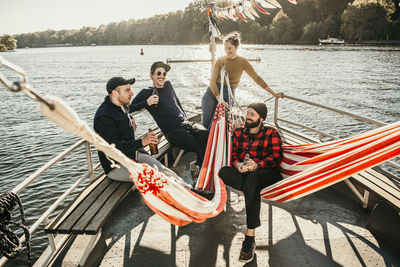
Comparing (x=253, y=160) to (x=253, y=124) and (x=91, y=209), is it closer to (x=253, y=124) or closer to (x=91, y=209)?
(x=253, y=124)

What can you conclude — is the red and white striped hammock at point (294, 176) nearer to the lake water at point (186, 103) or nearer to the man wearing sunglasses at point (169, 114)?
the man wearing sunglasses at point (169, 114)

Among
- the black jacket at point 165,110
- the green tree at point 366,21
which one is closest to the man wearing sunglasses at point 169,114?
the black jacket at point 165,110

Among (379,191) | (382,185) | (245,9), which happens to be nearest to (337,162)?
(379,191)

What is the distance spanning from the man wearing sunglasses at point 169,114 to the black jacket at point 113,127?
2.35 feet

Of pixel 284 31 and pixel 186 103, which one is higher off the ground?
pixel 284 31

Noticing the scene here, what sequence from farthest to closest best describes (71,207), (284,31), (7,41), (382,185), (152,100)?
1. (7,41)
2. (284,31)
3. (152,100)
4. (382,185)
5. (71,207)

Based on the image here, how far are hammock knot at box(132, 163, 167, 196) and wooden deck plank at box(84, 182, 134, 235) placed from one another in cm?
49

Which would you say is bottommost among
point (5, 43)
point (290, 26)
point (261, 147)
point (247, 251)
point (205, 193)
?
point (247, 251)

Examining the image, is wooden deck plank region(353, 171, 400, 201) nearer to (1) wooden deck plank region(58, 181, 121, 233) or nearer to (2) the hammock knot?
(2) the hammock knot

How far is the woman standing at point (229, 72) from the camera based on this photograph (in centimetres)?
374

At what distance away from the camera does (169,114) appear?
3.71m

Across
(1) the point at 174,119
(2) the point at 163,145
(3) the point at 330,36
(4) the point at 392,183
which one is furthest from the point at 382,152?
(3) the point at 330,36

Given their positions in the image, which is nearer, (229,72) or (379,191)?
(379,191)

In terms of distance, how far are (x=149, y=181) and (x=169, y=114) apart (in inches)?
71.4
